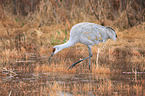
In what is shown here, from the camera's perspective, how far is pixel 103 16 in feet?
42.9

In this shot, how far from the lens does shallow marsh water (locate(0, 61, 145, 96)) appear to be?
4.96 meters

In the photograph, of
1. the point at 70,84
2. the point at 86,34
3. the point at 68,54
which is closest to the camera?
the point at 70,84

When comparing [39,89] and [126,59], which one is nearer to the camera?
[39,89]

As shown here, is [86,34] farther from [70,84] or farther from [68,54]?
[68,54]

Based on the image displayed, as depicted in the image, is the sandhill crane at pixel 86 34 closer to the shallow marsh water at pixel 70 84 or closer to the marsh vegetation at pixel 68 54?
the marsh vegetation at pixel 68 54

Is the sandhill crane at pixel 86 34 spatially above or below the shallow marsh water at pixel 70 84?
above

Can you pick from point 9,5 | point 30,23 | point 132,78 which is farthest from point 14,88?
point 9,5

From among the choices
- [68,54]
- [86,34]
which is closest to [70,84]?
[86,34]

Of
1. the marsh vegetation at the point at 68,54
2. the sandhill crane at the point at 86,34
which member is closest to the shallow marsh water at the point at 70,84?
the marsh vegetation at the point at 68,54

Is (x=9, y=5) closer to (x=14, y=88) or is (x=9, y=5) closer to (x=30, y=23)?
(x=30, y=23)

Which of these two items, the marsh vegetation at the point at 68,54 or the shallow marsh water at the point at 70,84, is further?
the marsh vegetation at the point at 68,54

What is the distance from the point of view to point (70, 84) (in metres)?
5.62

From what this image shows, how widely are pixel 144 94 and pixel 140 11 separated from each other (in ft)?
31.9

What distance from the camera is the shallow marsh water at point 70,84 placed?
16.3 ft
